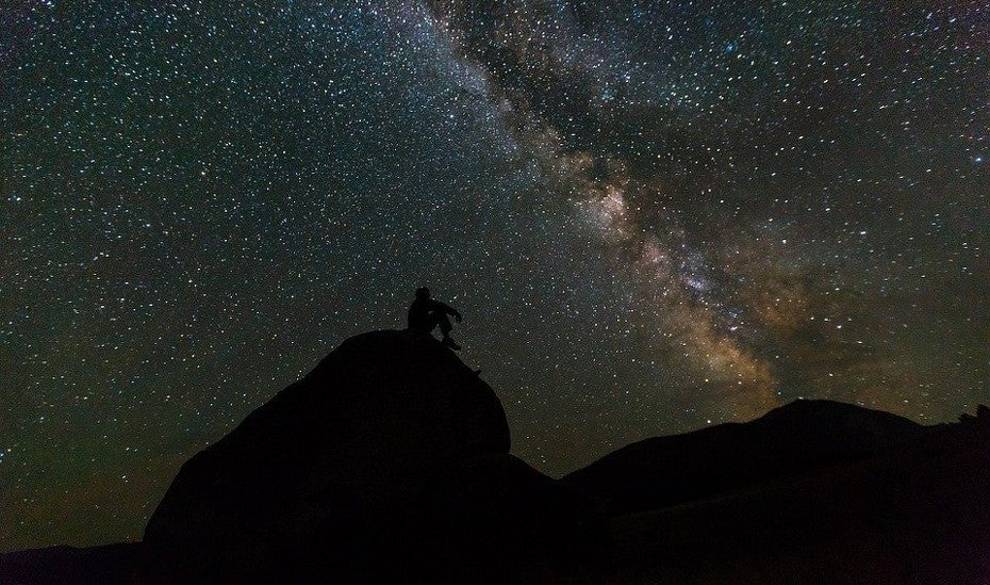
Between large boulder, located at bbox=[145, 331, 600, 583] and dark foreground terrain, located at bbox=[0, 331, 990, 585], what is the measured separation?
26 mm

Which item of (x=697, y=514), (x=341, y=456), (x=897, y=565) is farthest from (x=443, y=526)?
(x=897, y=565)

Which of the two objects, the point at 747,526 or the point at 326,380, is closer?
the point at 747,526

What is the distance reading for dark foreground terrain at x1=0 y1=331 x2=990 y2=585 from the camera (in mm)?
4598

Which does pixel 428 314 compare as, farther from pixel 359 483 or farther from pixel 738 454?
pixel 738 454

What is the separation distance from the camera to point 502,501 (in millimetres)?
6426

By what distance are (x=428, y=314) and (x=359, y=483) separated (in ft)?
12.7

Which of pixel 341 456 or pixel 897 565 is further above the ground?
pixel 341 456

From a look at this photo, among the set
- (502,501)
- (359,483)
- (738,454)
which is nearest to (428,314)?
(359,483)

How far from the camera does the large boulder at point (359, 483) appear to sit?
20.8 ft

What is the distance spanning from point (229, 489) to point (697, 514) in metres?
6.96

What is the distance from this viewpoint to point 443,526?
6.28m

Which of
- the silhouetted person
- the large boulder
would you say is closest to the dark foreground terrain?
the large boulder

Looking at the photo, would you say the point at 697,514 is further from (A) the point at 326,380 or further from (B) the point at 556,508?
(A) the point at 326,380

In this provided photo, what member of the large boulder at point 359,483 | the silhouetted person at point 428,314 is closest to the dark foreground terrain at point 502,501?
the large boulder at point 359,483
